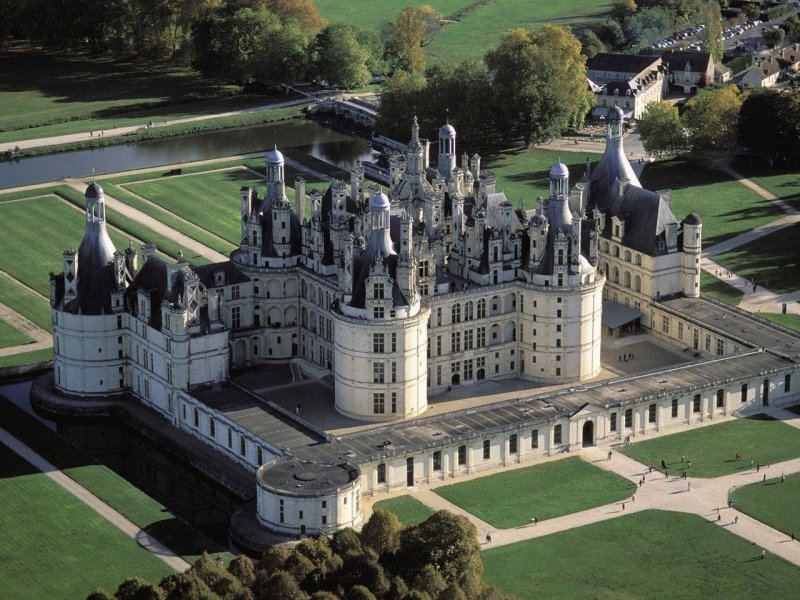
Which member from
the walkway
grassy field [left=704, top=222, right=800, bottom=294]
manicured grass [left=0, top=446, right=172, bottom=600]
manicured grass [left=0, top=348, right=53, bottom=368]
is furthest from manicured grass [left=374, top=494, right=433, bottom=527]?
grassy field [left=704, top=222, right=800, bottom=294]

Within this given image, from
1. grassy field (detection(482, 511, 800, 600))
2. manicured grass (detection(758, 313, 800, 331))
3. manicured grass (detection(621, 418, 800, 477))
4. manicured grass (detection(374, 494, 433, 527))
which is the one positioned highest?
manicured grass (detection(758, 313, 800, 331))

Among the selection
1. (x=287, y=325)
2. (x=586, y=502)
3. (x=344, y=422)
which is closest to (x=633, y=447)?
(x=586, y=502)

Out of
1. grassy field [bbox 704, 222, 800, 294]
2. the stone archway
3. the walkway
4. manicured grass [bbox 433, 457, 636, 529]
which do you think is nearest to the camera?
the walkway

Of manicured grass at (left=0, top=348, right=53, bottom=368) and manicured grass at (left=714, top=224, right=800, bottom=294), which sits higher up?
manicured grass at (left=714, top=224, right=800, bottom=294)

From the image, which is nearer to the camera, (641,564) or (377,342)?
(641,564)

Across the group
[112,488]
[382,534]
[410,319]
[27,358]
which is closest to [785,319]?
[410,319]

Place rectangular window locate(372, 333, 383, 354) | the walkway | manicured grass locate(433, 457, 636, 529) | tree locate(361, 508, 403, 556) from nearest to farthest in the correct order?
tree locate(361, 508, 403, 556), the walkway, manicured grass locate(433, 457, 636, 529), rectangular window locate(372, 333, 383, 354)

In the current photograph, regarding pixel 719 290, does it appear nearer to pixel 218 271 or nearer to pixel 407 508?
pixel 218 271

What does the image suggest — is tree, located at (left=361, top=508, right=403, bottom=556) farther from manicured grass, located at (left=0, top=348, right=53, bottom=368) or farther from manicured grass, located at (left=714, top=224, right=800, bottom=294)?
manicured grass, located at (left=714, top=224, right=800, bottom=294)
